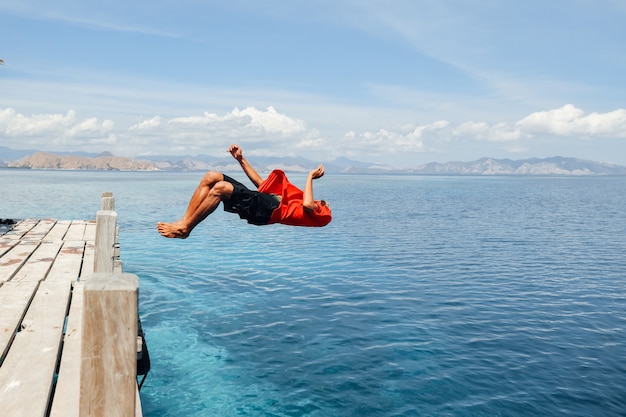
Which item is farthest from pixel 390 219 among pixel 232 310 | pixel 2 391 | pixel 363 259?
pixel 2 391

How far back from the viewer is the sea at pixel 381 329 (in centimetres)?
1279

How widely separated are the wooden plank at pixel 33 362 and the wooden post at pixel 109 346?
257cm

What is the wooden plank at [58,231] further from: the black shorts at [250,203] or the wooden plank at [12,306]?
the black shorts at [250,203]

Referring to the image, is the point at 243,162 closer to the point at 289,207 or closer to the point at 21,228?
the point at 289,207

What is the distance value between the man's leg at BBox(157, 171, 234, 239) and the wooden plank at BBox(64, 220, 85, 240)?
506 inches

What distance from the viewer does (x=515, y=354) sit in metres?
15.7

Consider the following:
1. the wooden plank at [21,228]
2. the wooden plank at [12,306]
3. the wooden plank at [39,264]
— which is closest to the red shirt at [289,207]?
the wooden plank at [12,306]

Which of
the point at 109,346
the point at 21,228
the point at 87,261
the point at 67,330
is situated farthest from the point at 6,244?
the point at 109,346

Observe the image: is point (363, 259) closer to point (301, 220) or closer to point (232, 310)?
point (232, 310)

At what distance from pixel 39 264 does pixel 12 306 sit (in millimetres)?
4572

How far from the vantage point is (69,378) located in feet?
20.2

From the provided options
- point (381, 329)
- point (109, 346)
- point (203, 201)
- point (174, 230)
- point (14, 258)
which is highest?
point (203, 201)

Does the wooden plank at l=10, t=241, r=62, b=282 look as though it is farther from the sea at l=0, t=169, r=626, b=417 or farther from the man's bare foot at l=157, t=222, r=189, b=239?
the man's bare foot at l=157, t=222, r=189, b=239

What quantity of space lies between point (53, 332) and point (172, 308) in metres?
12.3
